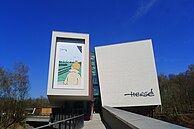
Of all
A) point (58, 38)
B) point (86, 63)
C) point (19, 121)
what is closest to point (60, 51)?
point (58, 38)

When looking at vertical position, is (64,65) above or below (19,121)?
above

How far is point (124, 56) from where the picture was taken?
107ft

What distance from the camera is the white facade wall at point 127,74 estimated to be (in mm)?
30016

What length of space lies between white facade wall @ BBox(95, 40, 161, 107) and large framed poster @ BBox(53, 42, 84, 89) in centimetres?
821

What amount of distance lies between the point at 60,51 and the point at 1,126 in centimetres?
1108

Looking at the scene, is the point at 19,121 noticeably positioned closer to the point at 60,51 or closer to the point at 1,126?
the point at 1,126

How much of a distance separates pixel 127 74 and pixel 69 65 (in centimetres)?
1186

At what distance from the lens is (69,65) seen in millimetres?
23953
